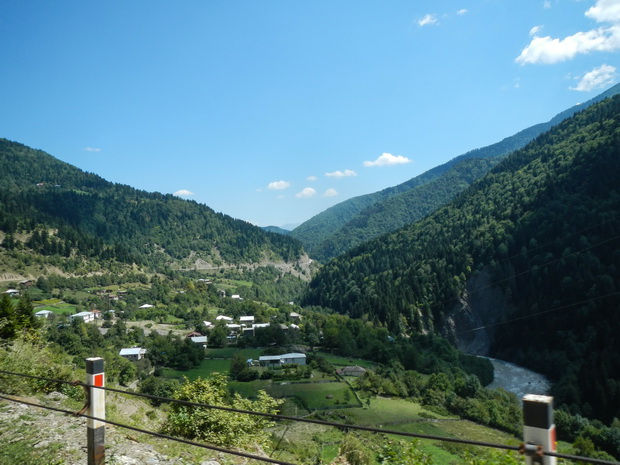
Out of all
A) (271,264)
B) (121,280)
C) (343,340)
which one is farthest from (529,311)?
(271,264)

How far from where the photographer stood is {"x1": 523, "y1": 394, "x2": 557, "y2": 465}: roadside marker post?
2.49m

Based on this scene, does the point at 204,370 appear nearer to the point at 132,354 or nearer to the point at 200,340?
the point at 132,354

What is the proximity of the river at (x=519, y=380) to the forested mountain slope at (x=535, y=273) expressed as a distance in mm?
2132

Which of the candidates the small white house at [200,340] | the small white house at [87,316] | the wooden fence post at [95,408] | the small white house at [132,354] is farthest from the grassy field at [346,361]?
the wooden fence post at [95,408]

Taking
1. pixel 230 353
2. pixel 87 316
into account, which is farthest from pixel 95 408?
pixel 87 316

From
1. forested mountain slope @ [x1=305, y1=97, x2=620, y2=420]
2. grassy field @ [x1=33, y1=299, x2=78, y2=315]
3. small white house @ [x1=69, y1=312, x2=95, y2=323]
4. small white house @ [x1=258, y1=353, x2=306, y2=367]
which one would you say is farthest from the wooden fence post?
grassy field @ [x1=33, y1=299, x2=78, y2=315]

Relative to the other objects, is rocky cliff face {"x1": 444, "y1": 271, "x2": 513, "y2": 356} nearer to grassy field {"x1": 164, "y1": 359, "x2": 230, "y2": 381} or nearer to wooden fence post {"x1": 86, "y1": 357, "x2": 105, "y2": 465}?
grassy field {"x1": 164, "y1": 359, "x2": 230, "y2": 381}

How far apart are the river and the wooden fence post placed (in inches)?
2241

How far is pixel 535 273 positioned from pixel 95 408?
3395 inches

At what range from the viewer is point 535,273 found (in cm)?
7656

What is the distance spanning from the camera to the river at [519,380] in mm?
53116

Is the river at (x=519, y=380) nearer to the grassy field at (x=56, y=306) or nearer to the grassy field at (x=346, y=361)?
the grassy field at (x=346, y=361)

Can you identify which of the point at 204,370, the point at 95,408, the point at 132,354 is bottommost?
the point at 204,370

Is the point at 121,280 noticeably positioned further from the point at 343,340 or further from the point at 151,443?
the point at 151,443
